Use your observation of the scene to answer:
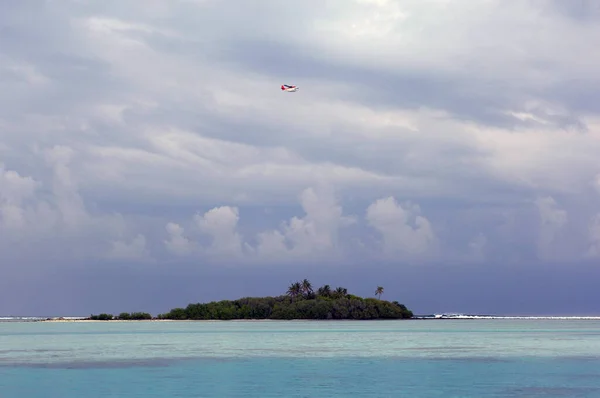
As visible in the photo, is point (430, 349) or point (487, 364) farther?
point (430, 349)

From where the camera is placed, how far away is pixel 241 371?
Answer: 5959 centimetres

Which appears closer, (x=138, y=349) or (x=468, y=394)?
(x=468, y=394)

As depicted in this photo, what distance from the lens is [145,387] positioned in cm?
4897

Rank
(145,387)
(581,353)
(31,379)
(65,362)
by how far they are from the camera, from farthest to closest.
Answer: (581,353) → (65,362) → (31,379) → (145,387)

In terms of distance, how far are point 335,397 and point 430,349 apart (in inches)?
1746

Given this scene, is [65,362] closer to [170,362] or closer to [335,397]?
[170,362]

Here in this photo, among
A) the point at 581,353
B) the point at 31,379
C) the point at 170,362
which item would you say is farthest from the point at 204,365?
the point at 581,353

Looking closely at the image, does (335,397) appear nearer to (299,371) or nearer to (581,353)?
(299,371)

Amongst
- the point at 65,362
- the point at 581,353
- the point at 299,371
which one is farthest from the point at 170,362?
the point at 581,353

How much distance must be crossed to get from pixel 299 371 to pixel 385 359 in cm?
1360

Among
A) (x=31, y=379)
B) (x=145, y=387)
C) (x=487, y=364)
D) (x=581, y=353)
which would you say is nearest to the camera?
(x=145, y=387)

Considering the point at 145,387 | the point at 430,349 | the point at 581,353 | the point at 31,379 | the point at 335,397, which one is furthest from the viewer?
the point at 430,349

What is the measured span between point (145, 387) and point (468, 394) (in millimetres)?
19931

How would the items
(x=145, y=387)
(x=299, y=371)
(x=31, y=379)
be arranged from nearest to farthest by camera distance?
(x=145, y=387)
(x=31, y=379)
(x=299, y=371)
